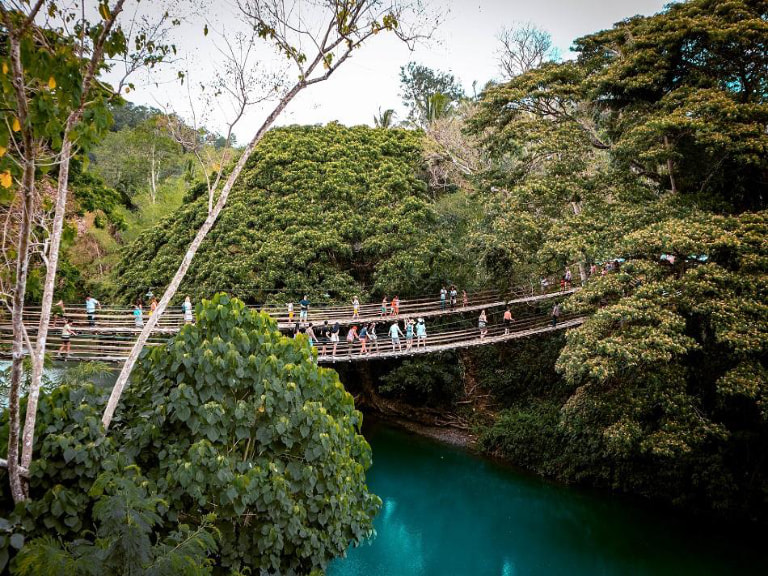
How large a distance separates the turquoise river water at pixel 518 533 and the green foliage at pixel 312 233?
432cm

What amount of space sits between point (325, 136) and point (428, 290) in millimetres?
5022

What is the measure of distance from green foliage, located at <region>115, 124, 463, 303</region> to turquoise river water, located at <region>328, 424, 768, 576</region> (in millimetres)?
4316

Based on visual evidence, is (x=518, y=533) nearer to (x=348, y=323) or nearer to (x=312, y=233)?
(x=348, y=323)

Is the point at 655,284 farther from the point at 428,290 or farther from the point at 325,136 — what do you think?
the point at 325,136

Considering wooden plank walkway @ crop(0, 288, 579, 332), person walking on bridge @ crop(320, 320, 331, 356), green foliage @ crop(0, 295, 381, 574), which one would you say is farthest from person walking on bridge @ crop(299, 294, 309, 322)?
green foliage @ crop(0, 295, 381, 574)

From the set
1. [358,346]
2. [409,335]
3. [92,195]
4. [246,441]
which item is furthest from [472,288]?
[246,441]

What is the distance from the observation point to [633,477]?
10.3 m

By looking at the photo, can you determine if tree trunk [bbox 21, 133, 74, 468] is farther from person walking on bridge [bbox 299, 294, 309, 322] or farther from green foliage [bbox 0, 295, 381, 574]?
person walking on bridge [bbox 299, 294, 309, 322]

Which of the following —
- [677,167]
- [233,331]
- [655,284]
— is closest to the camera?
[233,331]

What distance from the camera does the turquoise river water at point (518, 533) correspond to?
8375mm

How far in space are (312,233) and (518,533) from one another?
730 centimetres

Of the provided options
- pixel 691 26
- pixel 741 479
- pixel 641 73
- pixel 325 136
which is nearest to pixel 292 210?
pixel 325 136

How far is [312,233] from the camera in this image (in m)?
12.8

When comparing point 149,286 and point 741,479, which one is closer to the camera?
point 741,479
